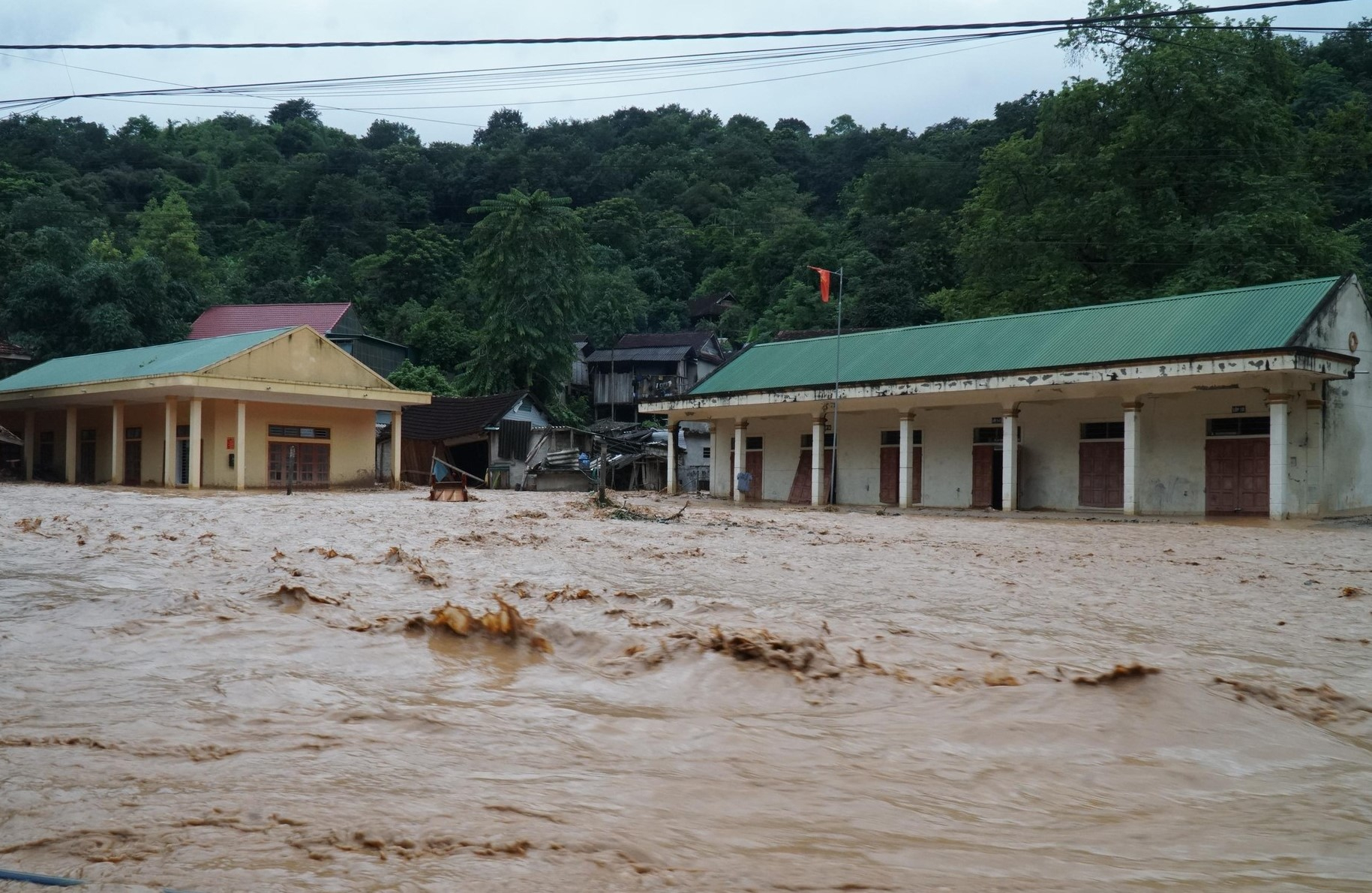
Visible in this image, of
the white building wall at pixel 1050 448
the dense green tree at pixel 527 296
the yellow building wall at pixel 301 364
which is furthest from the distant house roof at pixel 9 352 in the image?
the white building wall at pixel 1050 448

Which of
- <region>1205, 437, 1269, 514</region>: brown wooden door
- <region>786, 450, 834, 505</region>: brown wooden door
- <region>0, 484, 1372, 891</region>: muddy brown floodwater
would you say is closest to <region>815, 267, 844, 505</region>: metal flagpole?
<region>786, 450, 834, 505</region>: brown wooden door

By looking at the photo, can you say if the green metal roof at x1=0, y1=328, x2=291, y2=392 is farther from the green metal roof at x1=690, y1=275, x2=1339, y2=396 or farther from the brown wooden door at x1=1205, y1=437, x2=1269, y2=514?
the brown wooden door at x1=1205, y1=437, x2=1269, y2=514

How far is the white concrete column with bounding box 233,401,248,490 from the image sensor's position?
27750 millimetres

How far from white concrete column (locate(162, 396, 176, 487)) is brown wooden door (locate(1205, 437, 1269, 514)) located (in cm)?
2503

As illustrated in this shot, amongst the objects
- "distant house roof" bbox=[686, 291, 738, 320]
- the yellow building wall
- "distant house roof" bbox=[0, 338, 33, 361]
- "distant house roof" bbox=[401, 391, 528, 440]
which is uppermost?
"distant house roof" bbox=[686, 291, 738, 320]

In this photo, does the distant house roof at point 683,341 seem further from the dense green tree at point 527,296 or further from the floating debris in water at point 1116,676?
the floating debris in water at point 1116,676

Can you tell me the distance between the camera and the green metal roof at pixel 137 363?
93.1 feet

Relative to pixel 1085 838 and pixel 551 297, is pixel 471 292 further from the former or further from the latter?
pixel 1085 838

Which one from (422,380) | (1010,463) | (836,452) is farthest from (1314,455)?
(422,380)

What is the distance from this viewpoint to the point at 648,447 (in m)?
40.3

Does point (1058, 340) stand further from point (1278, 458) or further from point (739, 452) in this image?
point (739, 452)

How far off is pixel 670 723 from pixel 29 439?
3481cm

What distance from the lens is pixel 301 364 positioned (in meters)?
29.3

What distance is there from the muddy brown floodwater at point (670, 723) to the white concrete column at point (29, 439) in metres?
24.6
